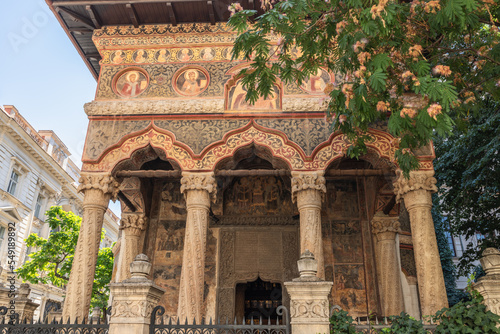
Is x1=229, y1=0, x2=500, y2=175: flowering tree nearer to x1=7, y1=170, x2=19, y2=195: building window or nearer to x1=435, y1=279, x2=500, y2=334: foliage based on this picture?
x1=435, y1=279, x2=500, y2=334: foliage

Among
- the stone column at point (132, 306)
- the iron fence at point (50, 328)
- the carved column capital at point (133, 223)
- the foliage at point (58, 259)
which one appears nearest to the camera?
the stone column at point (132, 306)

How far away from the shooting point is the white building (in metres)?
21.7

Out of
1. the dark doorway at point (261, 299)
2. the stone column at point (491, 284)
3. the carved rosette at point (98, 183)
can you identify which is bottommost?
the stone column at point (491, 284)

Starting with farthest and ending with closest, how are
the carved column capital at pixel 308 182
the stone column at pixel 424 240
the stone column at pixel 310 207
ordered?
the carved column capital at pixel 308 182
the stone column at pixel 310 207
the stone column at pixel 424 240

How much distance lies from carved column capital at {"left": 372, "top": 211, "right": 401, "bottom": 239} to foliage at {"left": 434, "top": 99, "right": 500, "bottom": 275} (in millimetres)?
2972

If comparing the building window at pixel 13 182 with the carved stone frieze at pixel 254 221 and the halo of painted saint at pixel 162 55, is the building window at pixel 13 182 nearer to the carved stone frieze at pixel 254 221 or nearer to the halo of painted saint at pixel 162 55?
the carved stone frieze at pixel 254 221

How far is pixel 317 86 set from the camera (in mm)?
10297

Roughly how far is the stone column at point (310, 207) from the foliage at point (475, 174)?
15.9 feet

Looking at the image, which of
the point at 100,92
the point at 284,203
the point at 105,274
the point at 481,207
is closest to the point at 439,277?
the point at 284,203

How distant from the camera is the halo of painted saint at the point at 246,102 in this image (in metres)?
10.1

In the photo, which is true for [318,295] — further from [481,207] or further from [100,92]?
[481,207]

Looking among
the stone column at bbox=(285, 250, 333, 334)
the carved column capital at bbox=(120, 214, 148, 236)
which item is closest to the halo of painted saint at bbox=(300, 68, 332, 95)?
the stone column at bbox=(285, 250, 333, 334)

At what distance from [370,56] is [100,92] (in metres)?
6.75

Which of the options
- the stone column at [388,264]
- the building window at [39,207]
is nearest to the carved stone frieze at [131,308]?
the stone column at [388,264]
